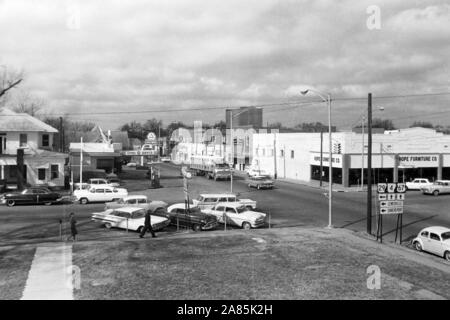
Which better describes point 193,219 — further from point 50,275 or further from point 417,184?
point 417,184

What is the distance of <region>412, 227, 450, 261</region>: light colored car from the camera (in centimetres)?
2092

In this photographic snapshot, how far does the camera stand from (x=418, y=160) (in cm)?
5525

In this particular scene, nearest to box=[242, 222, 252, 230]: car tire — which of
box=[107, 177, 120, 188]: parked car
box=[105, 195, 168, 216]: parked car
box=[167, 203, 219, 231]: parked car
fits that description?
box=[167, 203, 219, 231]: parked car

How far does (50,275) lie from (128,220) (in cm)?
971

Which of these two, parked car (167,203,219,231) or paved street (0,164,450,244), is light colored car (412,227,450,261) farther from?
parked car (167,203,219,231)

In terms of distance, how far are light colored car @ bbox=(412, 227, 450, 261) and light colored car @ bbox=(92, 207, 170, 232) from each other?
1283 centimetres

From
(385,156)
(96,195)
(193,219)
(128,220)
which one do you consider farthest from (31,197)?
(385,156)

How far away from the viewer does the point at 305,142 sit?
203 feet

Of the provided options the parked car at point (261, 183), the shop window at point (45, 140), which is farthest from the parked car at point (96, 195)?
the parked car at point (261, 183)

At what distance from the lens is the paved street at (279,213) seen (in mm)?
24641
